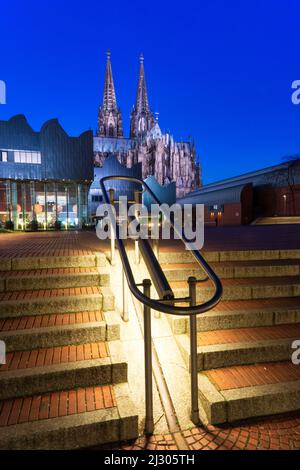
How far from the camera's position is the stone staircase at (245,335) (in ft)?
8.21

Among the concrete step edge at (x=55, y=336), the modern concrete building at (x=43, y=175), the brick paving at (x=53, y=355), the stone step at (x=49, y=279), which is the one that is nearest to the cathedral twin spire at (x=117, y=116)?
the modern concrete building at (x=43, y=175)

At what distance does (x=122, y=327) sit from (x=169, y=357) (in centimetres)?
73

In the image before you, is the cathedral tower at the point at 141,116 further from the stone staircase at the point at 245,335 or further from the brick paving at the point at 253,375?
the brick paving at the point at 253,375

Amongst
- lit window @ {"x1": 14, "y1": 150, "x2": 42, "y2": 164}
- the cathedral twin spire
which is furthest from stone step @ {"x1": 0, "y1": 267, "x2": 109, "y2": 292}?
the cathedral twin spire

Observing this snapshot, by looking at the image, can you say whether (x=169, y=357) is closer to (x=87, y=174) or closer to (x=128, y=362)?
(x=128, y=362)

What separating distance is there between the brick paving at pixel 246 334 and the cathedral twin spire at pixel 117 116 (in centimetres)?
8078

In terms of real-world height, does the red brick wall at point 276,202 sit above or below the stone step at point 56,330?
above

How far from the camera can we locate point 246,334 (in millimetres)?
3295

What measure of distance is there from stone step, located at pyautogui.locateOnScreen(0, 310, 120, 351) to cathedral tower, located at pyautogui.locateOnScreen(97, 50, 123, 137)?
81.1 meters

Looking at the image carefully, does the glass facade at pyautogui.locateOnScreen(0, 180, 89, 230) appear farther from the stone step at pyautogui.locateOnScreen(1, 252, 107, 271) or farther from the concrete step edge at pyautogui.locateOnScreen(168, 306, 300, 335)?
the concrete step edge at pyautogui.locateOnScreen(168, 306, 300, 335)

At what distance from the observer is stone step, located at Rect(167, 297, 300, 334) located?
11.1 ft

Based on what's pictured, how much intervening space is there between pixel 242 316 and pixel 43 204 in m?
20.9

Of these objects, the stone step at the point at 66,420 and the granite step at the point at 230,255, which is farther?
the granite step at the point at 230,255
